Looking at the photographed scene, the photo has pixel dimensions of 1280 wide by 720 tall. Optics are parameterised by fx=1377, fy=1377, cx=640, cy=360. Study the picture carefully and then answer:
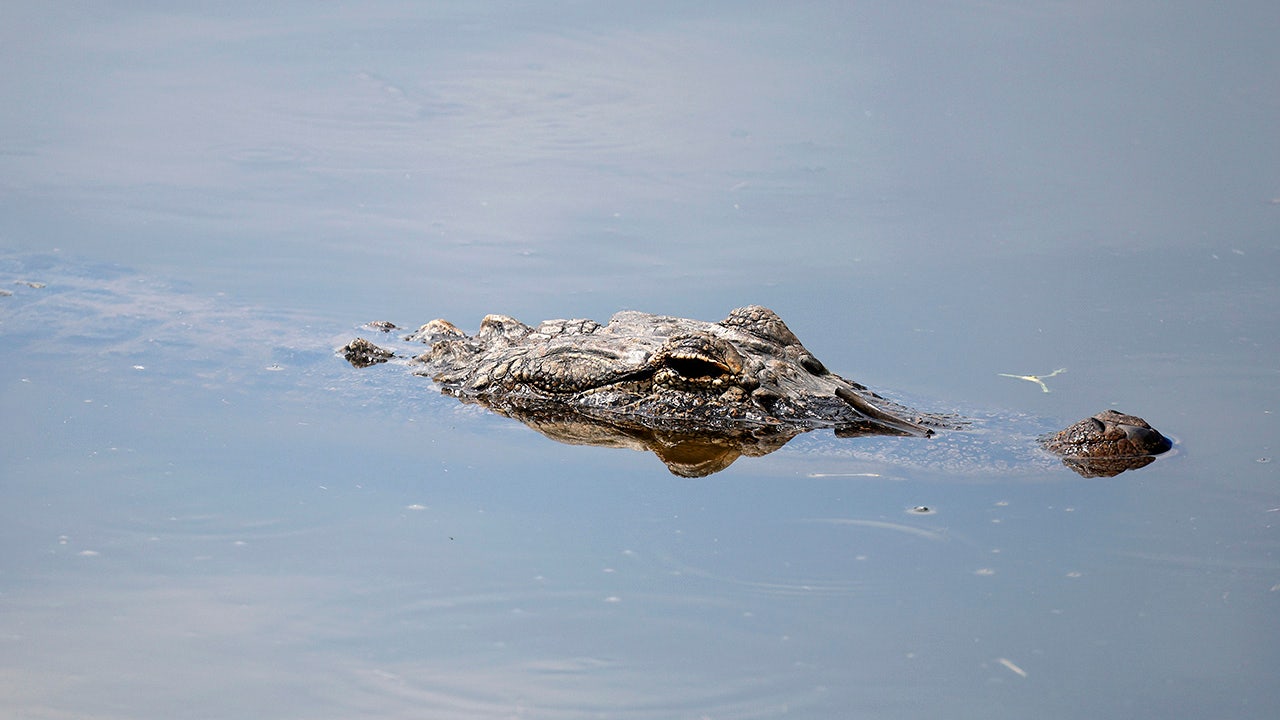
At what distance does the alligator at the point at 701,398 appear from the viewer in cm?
654

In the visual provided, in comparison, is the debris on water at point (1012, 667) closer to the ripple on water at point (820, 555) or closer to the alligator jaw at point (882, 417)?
the ripple on water at point (820, 555)

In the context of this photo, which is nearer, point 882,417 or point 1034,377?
point 882,417

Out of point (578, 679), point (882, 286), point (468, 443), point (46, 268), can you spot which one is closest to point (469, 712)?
point (578, 679)

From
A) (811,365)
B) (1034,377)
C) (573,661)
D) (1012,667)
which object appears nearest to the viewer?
(1012,667)

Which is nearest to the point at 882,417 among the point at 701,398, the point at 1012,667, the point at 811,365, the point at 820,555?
the point at 811,365

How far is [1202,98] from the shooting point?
42.1 feet

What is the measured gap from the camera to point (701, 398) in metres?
6.84

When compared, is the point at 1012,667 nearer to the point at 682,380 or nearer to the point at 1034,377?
the point at 682,380

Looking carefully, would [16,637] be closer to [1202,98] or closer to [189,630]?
[189,630]

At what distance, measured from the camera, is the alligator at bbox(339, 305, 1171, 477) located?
6535mm

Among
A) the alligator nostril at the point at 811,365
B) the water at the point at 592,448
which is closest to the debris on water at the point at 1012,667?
the water at the point at 592,448

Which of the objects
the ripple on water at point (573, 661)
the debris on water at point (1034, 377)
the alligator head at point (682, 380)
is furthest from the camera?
the debris on water at point (1034, 377)

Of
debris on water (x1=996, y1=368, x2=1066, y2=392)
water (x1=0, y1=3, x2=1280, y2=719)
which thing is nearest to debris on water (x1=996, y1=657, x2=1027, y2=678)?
water (x1=0, y1=3, x2=1280, y2=719)

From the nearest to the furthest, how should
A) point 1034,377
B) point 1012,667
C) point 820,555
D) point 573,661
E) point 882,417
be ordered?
point 1012,667
point 573,661
point 820,555
point 882,417
point 1034,377
